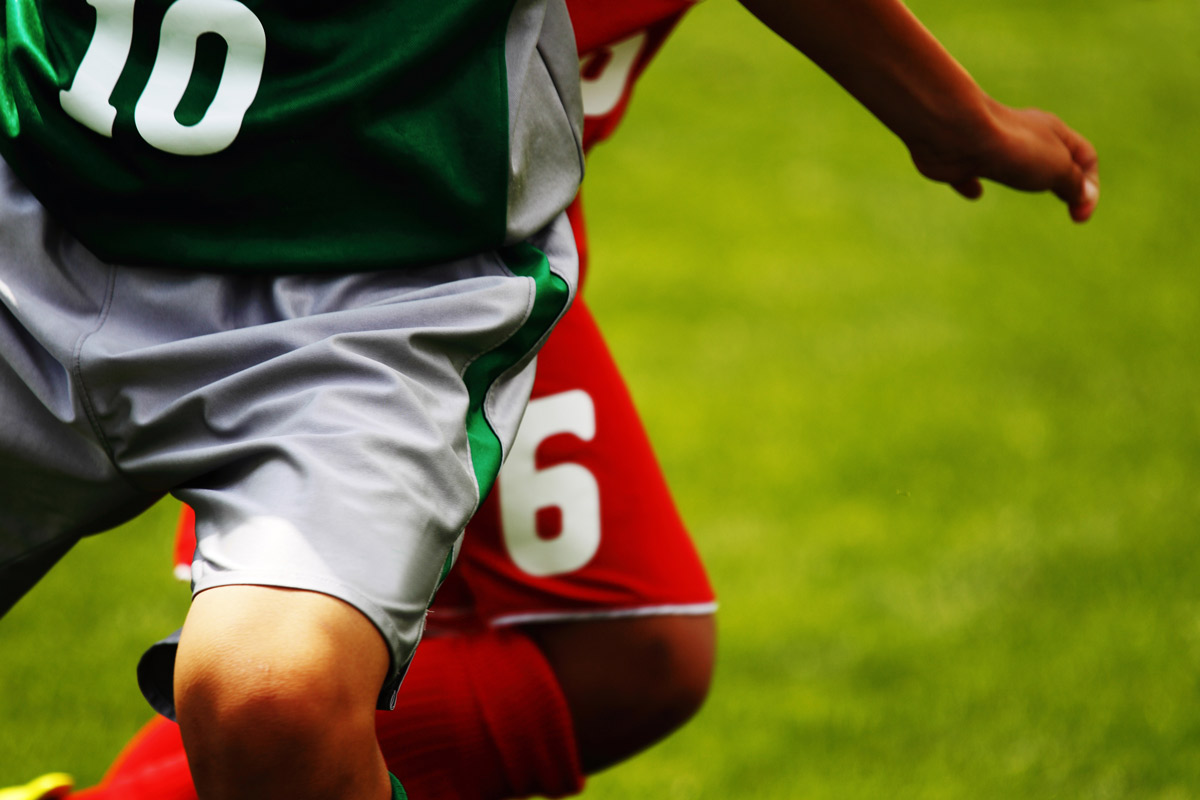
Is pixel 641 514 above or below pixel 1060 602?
above

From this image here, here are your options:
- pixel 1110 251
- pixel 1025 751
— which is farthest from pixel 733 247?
pixel 1025 751

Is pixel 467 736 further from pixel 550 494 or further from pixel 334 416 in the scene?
pixel 334 416

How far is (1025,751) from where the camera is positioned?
6.30 feet

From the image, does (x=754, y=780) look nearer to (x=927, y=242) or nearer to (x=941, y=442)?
(x=941, y=442)

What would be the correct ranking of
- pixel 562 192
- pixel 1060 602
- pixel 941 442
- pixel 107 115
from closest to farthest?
pixel 107 115
pixel 562 192
pixel 1060 602
pixel 941 442

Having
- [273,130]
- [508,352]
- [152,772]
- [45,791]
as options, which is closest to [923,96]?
[508,352]

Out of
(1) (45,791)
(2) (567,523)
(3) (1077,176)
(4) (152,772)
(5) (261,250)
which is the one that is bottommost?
(1) (45,791)

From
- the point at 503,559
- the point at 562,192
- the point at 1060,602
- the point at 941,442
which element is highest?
the point at 562,192

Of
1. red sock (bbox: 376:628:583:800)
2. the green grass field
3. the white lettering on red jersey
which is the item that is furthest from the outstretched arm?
the green grass field

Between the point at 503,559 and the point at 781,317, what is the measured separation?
231 cm

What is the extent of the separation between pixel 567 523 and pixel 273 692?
0.62m

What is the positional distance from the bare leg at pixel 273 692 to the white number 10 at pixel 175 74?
33 centimetres

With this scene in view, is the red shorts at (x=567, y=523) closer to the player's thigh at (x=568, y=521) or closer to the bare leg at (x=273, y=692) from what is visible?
the player's thigh at (x=568, y=521)

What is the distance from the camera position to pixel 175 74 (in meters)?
0.97
